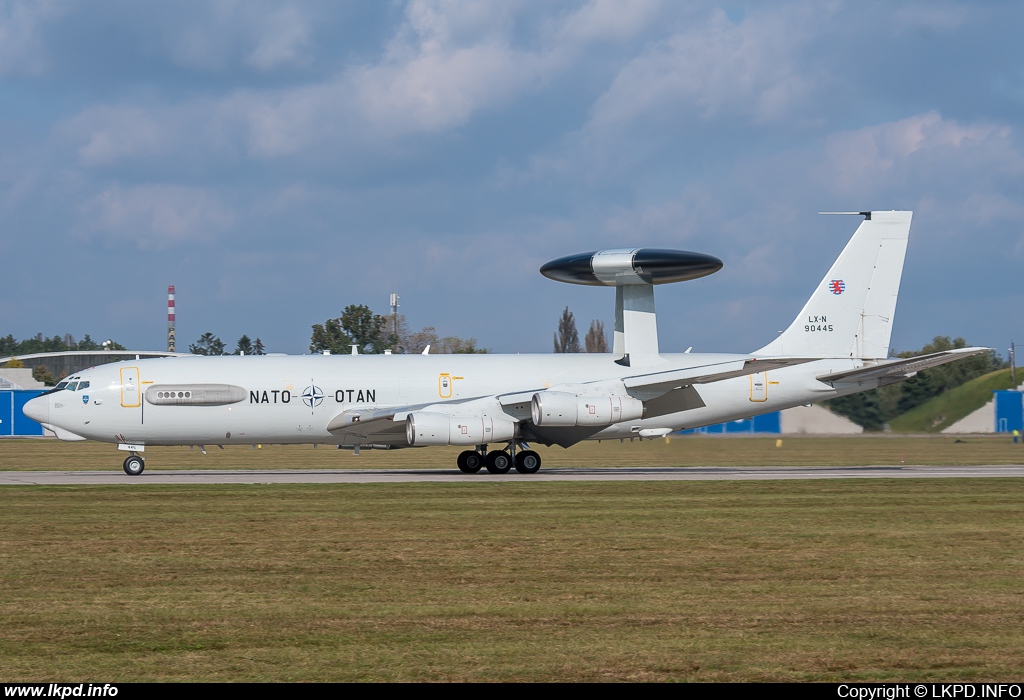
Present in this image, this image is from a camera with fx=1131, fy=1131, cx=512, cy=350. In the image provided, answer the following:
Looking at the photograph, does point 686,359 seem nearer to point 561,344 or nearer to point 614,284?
point 614,284

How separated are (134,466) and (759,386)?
1935 cm

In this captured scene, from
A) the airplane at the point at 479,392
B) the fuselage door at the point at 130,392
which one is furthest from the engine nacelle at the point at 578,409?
the fuselage door at the point at 130,392

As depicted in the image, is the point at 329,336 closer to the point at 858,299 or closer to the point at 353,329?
the point at 353,329

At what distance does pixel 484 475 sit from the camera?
110 feet

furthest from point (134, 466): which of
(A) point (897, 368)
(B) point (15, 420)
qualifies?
(B) point (15, 420)

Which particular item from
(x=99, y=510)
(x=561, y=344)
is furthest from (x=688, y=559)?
(x=561, y=344)

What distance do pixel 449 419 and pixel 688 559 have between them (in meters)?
17.7

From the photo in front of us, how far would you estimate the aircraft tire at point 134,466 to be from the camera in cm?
3372

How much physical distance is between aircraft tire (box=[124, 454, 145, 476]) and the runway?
0.69 feet

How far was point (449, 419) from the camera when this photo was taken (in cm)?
3241

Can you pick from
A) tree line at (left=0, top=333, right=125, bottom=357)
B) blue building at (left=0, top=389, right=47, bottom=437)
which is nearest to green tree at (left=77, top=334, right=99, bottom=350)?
tree line at (left=0, top=333, right=125, bottom=357)

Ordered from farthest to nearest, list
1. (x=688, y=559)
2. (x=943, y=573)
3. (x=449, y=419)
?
(x=449, y=419) < (x=688, y=559) < (x=943, y=573)

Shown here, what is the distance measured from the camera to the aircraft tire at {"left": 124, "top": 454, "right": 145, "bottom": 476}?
111 feet

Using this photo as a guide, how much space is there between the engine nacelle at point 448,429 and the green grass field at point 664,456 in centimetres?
622
